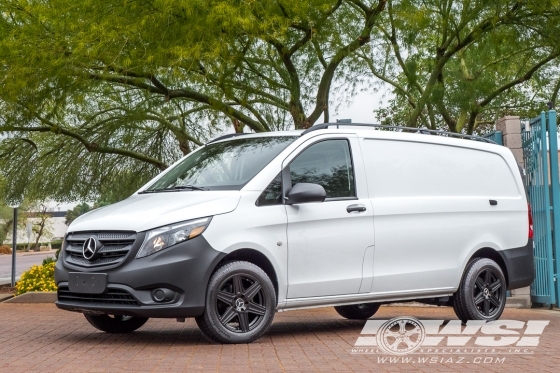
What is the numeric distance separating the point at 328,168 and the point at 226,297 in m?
1.90

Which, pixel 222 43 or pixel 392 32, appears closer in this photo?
pixel 222 43

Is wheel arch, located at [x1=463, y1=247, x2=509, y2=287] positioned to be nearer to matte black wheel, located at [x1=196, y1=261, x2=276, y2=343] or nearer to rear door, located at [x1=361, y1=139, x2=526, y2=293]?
rear door, located at [x1=361, y1=139, x2=526, y2=293]

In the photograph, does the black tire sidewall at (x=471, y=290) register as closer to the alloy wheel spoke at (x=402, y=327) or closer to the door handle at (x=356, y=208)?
the alloy wheel spoke at (x=402, y=327)

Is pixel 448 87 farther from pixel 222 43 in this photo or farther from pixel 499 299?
pixel 499 299

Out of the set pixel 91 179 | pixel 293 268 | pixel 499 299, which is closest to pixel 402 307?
pixel 499 299

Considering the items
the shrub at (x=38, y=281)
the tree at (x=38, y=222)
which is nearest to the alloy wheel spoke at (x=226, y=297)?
the shrub at (x=38, y=281)

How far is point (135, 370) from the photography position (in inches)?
283

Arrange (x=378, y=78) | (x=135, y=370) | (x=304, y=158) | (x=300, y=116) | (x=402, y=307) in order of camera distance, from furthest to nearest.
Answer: (x=378, y=78) → (x=300, y=116) → (x=402, y=307) → (x=304, y=158) → (x=135, y=370)

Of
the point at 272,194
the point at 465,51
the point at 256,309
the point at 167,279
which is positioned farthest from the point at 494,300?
the point at 465,51

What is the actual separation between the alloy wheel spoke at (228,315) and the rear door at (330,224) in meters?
0.68

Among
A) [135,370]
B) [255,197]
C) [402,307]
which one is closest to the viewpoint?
[135,370]

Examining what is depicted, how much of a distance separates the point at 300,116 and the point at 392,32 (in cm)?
249

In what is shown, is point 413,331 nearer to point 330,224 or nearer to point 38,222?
point 330,224

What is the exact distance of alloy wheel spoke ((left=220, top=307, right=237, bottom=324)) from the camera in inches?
342
